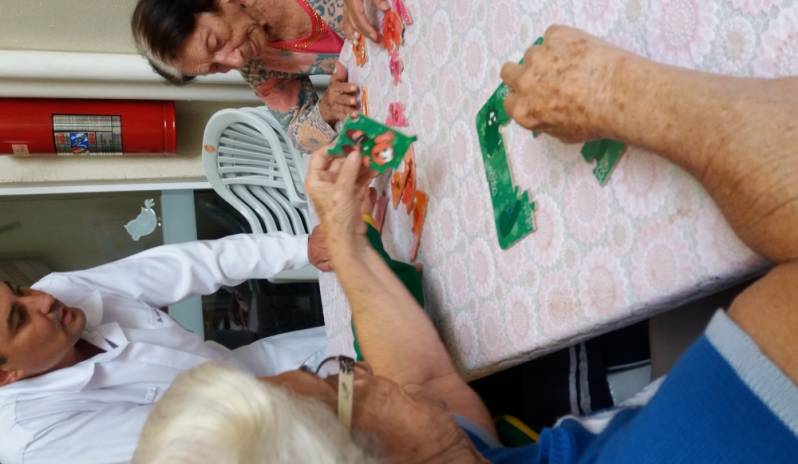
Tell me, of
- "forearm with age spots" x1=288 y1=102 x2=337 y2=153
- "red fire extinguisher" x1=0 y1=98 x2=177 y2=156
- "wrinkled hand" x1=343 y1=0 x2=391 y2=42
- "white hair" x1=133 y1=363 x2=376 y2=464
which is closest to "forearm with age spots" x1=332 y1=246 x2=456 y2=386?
"white hair" x1=133 y1=363 x2=376 y2=464

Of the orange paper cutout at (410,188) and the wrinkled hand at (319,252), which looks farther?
the wrinkled hand at (319,252)

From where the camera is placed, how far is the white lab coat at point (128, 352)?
138 cm

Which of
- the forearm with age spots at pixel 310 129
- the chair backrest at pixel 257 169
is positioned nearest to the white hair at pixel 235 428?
the forearm with age spots at pixel 310 129

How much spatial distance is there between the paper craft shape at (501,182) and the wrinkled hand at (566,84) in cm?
17

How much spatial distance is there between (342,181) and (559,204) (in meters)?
0.38

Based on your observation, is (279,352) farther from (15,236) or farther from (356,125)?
(15,236)

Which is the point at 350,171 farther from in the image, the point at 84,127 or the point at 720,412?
the point at 84,127

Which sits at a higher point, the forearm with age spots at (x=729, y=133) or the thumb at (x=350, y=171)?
the forearm with age spots at (x=729, y=133)

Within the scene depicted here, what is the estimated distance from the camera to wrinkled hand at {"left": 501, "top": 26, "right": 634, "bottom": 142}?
1.85 feet

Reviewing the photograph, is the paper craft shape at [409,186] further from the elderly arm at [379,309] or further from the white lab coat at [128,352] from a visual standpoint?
the white lab coat at [128,352]

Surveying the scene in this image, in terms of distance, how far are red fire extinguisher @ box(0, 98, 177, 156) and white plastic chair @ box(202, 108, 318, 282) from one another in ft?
1.26

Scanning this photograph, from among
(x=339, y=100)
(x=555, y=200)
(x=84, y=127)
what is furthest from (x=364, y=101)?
(x=84, y=127)

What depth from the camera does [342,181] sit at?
96 centimetres

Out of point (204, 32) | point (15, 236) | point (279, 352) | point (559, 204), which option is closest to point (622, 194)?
point (559, 204)
